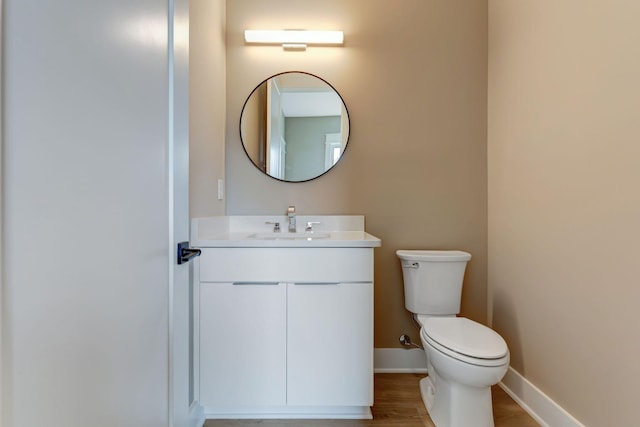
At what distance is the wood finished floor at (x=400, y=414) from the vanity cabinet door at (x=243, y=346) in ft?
0.41

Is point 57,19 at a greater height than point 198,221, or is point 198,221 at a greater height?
point 57,19

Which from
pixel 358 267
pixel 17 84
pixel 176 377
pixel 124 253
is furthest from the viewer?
pixel 358 267

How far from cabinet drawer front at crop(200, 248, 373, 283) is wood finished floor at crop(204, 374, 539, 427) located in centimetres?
68

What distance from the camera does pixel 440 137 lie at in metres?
1.98

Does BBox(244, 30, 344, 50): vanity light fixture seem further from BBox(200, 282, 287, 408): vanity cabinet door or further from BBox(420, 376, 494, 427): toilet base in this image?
BBox(420, 376, 494, 427): toilet base

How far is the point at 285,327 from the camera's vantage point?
56.0 inches

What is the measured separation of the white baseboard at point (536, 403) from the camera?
133 cm

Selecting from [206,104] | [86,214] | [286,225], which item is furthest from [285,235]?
[86,214]

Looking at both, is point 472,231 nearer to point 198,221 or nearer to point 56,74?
point 198,221

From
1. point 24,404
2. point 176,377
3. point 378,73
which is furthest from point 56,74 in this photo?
point 378,73

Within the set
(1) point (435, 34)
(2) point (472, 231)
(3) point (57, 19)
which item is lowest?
(2) point (472, 231)

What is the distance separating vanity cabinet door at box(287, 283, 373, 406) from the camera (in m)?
1.42

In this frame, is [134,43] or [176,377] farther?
[176,377]

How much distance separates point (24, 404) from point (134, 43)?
2.27ft
